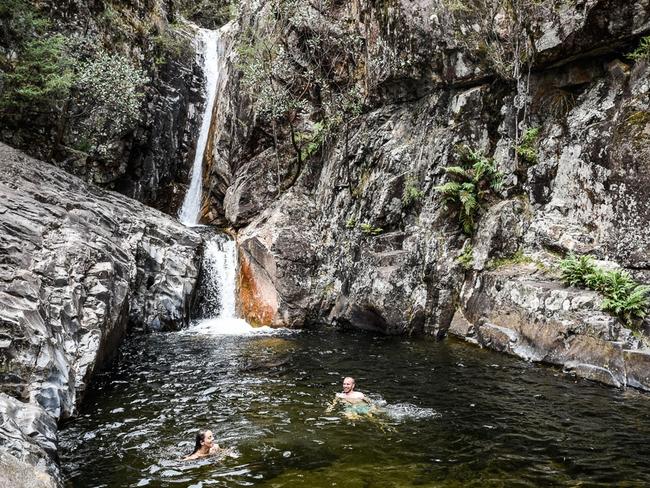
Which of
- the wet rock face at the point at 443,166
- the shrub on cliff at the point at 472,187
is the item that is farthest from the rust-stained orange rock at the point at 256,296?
the shrub on cliff at the point at 472,187

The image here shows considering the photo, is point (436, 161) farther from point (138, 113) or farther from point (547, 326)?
point (138, 113)

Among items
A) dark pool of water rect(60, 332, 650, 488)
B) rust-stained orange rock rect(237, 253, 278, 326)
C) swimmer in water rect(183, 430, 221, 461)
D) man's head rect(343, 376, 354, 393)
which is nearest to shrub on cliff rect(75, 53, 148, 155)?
rust-stained orange rock rect(237, 253, 278, 326)

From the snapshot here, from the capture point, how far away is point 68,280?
39.5ft

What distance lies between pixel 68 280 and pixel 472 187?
1355cm

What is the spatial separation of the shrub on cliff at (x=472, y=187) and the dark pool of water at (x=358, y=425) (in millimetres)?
5516

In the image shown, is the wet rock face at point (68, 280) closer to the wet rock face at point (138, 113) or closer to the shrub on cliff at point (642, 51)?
the wet rock face at point (138, 113)

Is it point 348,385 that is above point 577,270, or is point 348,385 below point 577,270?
below

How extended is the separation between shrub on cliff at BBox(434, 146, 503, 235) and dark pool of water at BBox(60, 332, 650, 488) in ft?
18.1

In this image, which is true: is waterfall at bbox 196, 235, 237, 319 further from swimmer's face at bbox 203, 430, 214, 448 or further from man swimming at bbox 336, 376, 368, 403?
swimmer's face at bbox 203, 430, 214, 448

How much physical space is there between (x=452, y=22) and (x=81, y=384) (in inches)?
698

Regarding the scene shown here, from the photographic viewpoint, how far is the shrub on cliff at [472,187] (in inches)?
687

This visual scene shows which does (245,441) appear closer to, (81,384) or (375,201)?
(81,384)

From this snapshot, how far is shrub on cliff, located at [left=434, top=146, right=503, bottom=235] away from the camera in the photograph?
17.4 meters

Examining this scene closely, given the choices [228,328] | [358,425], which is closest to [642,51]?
[358,425]
